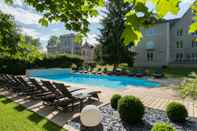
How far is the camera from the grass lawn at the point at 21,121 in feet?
20.1

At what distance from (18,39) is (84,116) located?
3.26 metres

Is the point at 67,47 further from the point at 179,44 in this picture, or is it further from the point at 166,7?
the point at 166,7

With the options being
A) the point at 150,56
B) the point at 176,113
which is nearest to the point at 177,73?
the point at 150,56

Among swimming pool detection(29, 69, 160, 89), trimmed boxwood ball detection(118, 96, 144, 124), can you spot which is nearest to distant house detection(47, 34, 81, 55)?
swimming pool detection(29, 69, 160, 89)

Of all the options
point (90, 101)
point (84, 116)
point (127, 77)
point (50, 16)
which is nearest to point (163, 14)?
point (50, 16)

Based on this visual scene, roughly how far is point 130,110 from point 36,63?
2468 centimetres

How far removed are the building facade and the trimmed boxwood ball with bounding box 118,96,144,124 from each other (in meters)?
32.2

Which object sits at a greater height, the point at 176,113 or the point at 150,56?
the point at 150,56

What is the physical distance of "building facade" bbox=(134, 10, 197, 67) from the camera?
3628cm

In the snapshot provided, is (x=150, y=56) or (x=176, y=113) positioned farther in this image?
(x=150, y=56)

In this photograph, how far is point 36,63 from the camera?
94.8 ft

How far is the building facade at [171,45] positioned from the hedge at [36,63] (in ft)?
49.8

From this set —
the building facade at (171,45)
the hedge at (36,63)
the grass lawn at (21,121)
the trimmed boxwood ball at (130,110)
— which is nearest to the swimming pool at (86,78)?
the hedge at (36,63)

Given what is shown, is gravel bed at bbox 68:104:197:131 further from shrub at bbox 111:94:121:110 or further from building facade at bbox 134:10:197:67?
building facade at bbox 134:10:197:67
